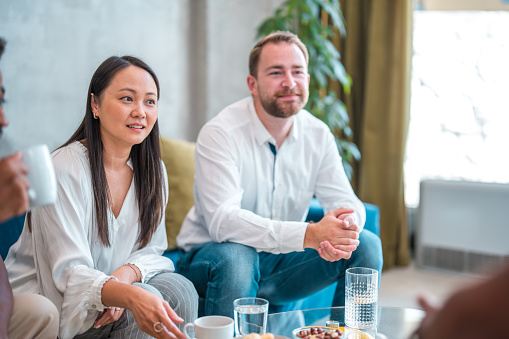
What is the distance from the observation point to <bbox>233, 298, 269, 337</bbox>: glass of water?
119 centimetres

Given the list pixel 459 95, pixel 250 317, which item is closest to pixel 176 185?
pixel 250 317

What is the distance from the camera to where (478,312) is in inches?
25.1

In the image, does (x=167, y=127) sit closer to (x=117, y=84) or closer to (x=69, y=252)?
(x=117, y=84)

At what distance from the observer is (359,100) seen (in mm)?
3688

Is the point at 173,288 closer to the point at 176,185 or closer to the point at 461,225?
the point at 176,185

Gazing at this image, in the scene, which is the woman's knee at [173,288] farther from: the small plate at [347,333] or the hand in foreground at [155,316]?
the small plate at [347,333]

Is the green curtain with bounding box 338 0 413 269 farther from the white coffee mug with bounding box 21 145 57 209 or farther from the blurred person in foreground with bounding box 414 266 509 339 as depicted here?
the blurred person in foreground with bounding box 414 266 509 339

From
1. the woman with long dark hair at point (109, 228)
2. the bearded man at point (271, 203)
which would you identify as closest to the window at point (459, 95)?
the bearded man at point (271, 203)

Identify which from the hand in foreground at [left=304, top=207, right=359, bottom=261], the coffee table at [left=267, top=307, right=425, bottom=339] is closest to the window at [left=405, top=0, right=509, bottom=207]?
the hand in foreground at [left=304, top=207, right=359, bottom=261]

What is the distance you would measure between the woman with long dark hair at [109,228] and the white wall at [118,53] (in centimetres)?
44

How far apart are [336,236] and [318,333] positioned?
548mm

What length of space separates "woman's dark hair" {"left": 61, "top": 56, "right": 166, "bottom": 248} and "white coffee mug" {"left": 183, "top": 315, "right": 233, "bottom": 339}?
528 millimetres

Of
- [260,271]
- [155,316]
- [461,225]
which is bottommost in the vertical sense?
[461,225]

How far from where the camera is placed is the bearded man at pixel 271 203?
5.80 feet
